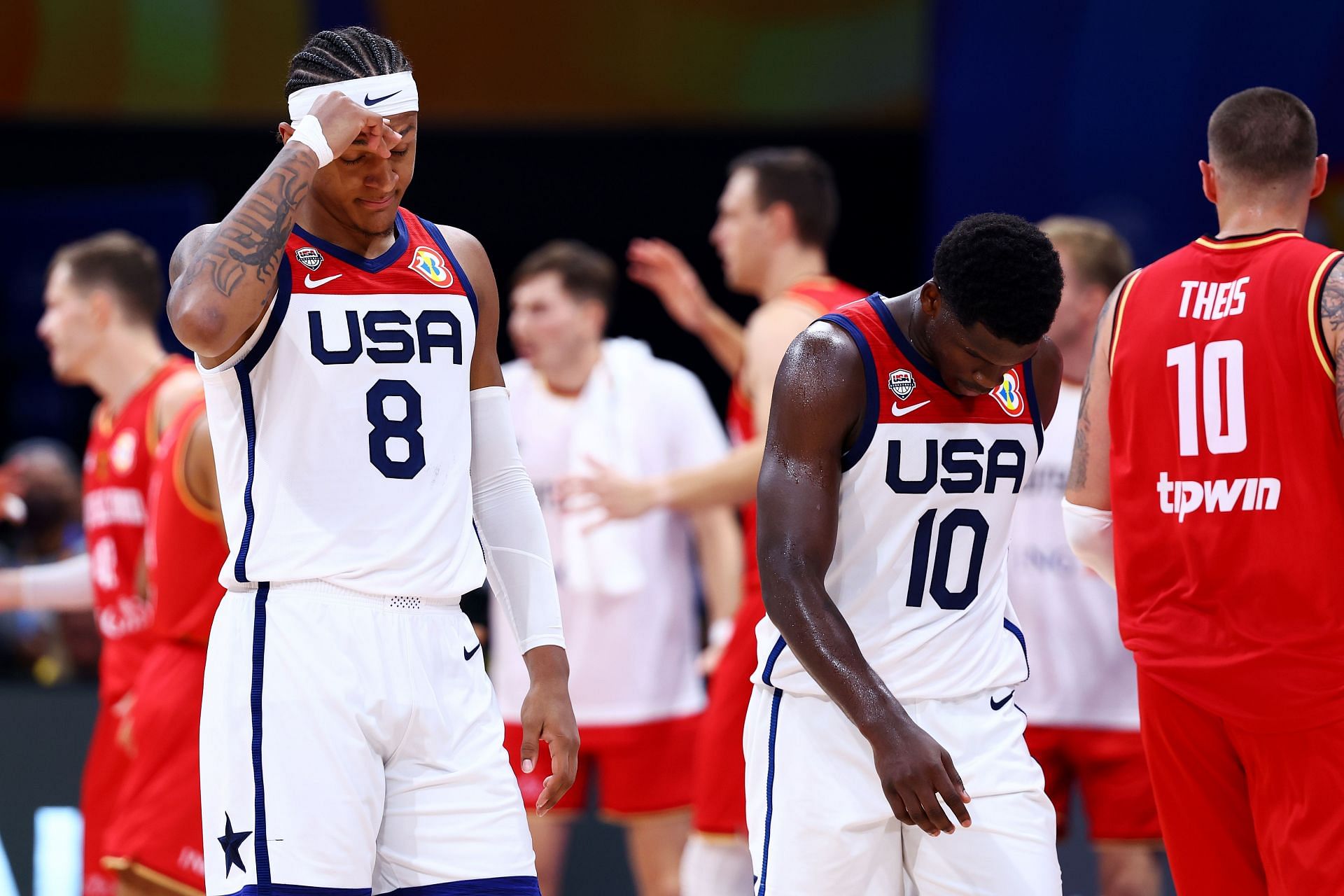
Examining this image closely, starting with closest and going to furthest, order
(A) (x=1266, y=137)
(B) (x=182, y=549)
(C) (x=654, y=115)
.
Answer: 1. (A) (x=1266, y=137)
2. (B) (x=182, y=549)
3. (C) (x=654, y=115)

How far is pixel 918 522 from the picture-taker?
338 centimetres

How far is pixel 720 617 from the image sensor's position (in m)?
6.73

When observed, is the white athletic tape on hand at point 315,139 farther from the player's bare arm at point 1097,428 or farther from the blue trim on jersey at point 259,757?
the player's bare arm at point 1097,428

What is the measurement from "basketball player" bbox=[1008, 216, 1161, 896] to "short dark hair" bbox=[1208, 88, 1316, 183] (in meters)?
1.56

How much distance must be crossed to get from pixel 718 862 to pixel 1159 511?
211 cm

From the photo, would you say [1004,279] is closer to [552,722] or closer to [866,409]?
[866,409]

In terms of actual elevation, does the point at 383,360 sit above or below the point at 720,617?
above

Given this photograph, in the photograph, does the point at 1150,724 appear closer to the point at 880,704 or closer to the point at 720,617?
the point at 880,704

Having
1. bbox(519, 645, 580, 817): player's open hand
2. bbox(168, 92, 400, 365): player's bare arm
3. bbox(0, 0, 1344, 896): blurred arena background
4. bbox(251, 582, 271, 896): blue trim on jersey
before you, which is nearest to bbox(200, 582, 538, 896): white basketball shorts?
bbox(251, 582, 271, 896): blue trim on jersey

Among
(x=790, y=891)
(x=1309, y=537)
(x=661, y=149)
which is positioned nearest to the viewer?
(x=790, y=891)

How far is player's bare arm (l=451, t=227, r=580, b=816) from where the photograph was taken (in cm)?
323

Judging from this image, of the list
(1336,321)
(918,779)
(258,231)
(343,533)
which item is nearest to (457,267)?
(258,231)

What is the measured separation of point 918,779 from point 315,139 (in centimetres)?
154

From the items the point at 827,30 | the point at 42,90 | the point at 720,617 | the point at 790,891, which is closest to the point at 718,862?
the point at 720,617
